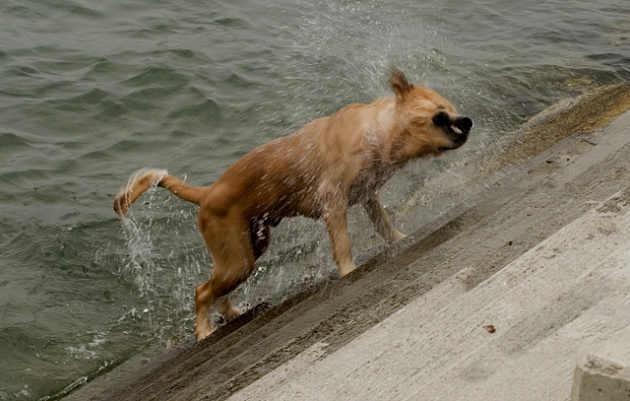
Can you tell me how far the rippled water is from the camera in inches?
247

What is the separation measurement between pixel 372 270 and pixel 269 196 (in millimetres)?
907

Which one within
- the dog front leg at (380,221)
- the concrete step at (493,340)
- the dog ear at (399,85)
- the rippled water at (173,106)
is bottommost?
the rippled water at (173,106)

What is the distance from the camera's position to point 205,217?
216 inches

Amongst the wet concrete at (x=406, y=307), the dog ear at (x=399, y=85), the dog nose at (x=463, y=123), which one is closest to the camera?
the wet concrete at (x=406, y=307)

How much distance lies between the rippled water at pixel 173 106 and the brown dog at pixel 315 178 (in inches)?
20.4

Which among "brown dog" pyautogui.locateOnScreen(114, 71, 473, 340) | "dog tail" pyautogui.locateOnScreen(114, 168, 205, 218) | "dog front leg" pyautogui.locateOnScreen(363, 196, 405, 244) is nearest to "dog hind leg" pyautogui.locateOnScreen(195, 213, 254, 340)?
"brown dog" pyautogui.locateOnScreen(114, 71, 473, 340)

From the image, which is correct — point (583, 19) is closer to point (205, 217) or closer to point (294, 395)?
point (205, 217)

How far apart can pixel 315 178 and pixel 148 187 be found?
3.21ft

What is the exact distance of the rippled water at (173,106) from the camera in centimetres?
629

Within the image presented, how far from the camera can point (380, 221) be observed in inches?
228

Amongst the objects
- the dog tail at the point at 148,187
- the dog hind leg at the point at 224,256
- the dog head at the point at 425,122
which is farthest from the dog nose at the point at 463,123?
the dog tail at the point at 148,187

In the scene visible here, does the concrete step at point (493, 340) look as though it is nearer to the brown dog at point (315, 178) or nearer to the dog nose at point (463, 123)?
the dog nose at point (463, 123)

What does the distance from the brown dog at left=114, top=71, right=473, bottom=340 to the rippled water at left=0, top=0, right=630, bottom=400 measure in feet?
1.70

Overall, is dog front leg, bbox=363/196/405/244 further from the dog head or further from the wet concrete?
the dog head
